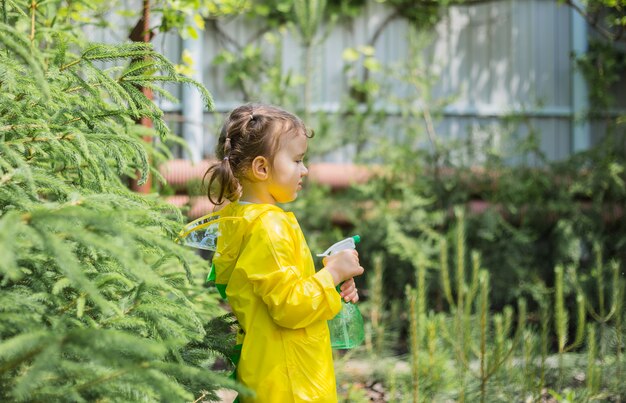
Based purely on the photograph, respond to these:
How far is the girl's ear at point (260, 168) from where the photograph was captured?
2.21 meters

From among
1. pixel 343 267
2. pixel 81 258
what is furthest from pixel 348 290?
pixel 81 258

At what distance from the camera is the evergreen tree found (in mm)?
1453

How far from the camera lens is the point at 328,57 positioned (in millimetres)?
7031

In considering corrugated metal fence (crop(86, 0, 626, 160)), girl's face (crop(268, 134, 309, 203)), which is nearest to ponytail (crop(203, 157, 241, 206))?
girl's face (crop(268, 134, 309, 203))

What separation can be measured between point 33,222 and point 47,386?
353mm

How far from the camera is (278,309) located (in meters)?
1.99

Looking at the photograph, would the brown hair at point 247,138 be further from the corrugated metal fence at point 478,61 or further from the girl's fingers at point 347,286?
the corrugated metal fence at point 478,61

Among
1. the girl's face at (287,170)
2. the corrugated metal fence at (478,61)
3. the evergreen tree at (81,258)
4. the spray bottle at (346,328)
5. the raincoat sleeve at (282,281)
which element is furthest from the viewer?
the corrugated metal fence at (478,61)

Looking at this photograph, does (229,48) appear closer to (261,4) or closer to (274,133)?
(261,4)

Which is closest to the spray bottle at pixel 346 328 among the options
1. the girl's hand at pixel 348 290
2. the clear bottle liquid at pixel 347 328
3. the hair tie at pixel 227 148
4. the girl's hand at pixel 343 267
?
the clear bottle liquid at pixel 347 328

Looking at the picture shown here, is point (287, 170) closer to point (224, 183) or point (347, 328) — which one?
point (224, 183)

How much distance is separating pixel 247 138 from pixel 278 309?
53 centimetres

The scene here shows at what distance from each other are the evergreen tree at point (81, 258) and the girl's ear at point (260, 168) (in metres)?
0.28

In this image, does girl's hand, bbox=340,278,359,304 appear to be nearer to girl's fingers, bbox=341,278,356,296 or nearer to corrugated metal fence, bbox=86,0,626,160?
girl's fingers, bbox=341,278,356,296
